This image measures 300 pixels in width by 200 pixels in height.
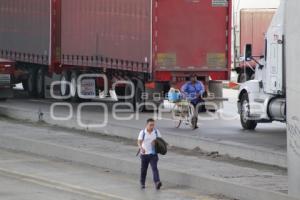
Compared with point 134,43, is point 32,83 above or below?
below

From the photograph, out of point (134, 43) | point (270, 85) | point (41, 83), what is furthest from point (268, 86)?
point (41, 83)

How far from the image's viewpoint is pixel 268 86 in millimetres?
22516

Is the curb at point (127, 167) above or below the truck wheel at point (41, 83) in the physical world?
below

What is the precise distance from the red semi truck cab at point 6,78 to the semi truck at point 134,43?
1.48 m

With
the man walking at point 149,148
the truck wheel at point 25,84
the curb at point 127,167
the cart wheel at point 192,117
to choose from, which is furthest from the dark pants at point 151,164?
the truck wheel at point 25,84

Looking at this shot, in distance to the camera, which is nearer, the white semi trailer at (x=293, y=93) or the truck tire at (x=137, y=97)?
the white semi trailer at (x=293, y=93)

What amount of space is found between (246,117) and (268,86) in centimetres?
141

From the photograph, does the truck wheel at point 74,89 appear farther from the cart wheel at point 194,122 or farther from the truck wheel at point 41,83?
the cart wheel at point 194,122

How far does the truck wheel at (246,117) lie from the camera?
23.5 meters

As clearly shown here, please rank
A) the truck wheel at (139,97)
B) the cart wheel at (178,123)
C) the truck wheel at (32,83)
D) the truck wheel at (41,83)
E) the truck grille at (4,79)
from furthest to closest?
the truck wheel at (32,83), the truck wheel at (41,83), the truck grille at (4,79), the truck wheel at (139,97), the cart wheel at (178,123)

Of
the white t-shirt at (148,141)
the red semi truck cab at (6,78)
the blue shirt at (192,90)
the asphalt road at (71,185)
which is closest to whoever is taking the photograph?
the asphalt road at (71,185)

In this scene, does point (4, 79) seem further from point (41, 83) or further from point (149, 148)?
point (149, 148)

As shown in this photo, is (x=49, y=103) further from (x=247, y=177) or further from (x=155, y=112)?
(x=247, y=177)

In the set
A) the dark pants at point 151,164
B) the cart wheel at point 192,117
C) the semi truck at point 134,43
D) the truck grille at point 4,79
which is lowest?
the dark pants at point 151,164
